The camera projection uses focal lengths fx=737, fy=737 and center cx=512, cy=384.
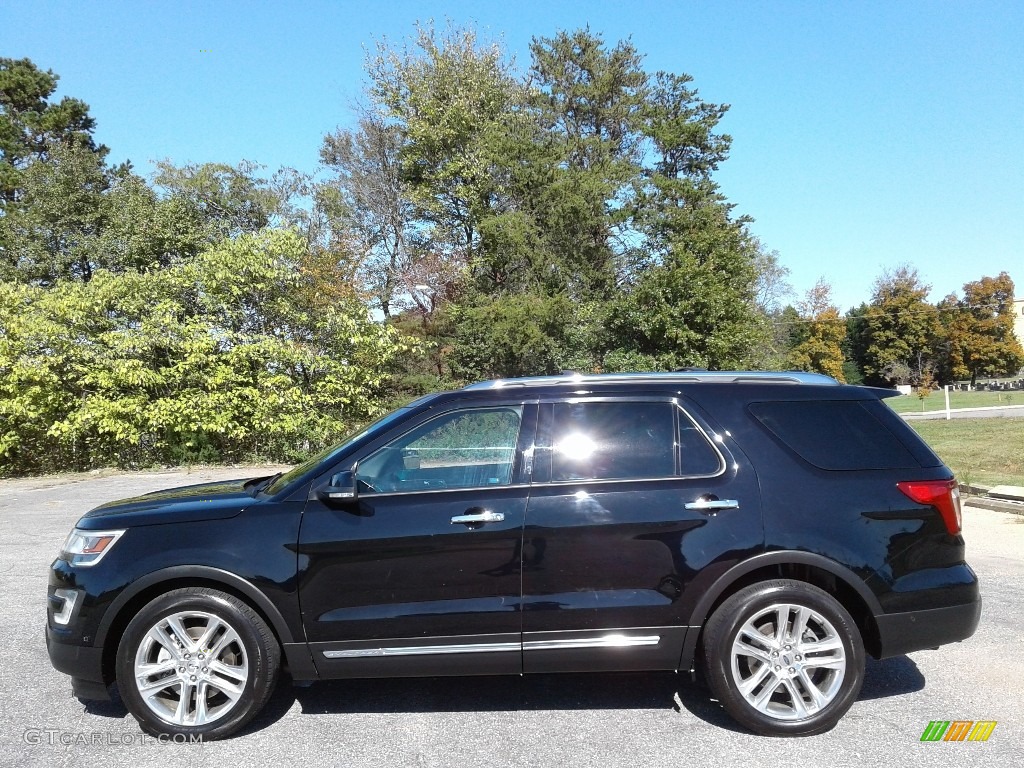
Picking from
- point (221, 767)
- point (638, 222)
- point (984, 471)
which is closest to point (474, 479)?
point (221, 767)

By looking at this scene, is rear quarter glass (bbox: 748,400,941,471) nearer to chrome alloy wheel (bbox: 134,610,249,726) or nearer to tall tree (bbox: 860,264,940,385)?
chrome alloy wheel (bbox: 134,610,249,726)

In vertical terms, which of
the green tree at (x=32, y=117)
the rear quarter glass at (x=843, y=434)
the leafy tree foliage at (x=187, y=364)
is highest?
the green tree at (x=32, y=117)

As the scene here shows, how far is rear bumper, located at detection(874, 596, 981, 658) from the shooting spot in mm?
3740

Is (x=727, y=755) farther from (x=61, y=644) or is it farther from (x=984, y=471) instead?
(x=984, y=471)

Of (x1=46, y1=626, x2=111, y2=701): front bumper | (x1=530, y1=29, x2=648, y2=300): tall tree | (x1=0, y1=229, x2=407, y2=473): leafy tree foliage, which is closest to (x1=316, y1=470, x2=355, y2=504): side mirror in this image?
(x1=46, y1=626, x2=111, y2=701): front bumper

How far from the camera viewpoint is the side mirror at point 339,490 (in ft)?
12.3

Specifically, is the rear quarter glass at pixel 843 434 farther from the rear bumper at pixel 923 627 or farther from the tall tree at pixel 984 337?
the tall tree at pixel 984 337

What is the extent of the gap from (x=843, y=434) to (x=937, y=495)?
21.4 inches

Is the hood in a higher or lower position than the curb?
higher

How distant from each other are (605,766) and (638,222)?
24.8 metres

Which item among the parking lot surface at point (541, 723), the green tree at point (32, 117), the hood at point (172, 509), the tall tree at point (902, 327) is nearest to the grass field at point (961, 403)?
the tall tree at point (902, 327)

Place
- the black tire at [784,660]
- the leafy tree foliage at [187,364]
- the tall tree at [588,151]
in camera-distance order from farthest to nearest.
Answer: the tall tree at [588,151] < the leafy tree foliage at [187,364] < the black tire at [784,660]

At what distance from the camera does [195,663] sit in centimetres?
373

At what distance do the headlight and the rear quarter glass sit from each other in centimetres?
345
